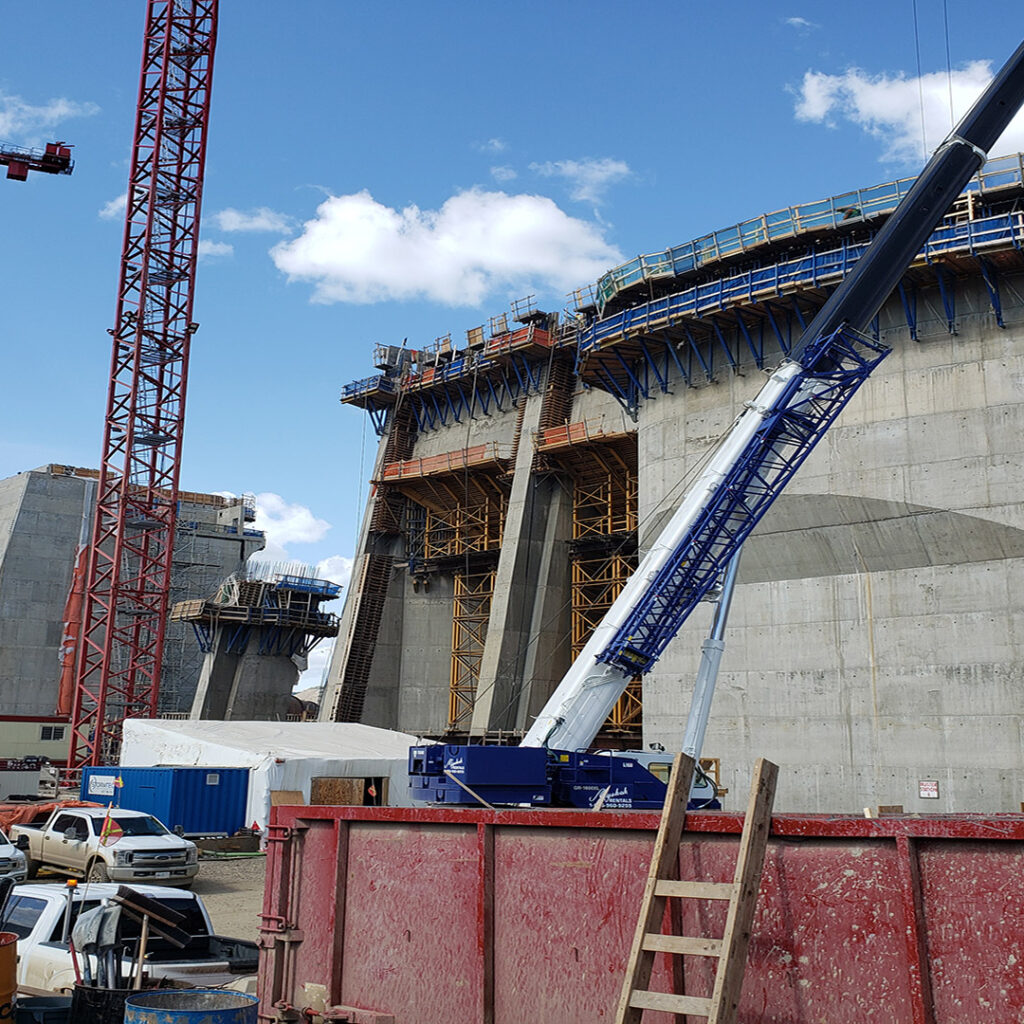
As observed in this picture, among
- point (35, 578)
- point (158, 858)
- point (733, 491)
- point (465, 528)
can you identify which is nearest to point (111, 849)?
point (158, 858)

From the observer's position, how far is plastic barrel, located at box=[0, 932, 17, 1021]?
8180 mm

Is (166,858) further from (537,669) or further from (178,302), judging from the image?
(178,302)

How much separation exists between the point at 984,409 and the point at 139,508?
38870mm

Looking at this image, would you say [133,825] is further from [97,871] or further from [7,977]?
[7,977]

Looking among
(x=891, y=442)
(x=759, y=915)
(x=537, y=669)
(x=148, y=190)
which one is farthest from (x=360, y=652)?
(x=759, y=915)

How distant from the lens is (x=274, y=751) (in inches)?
1351

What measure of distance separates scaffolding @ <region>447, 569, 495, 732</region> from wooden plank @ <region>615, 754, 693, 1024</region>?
45.4 meters

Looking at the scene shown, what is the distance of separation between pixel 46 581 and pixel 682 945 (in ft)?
253

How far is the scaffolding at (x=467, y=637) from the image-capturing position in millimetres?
52344

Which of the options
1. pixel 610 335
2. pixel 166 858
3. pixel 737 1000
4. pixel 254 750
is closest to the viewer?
pixel 737 1000

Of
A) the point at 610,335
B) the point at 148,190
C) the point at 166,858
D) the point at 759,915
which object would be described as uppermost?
the point at 148,190

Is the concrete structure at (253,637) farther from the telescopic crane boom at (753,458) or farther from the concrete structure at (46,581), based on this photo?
the telescopic crane boom at (753,458)

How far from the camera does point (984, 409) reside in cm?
3156

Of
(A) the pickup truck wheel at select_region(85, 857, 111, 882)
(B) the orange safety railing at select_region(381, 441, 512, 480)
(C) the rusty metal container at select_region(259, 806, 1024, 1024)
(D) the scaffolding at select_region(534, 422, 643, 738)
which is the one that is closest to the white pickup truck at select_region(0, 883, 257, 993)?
(C) the rusty metal container at select_region(259, 806, 1024, 1024)
